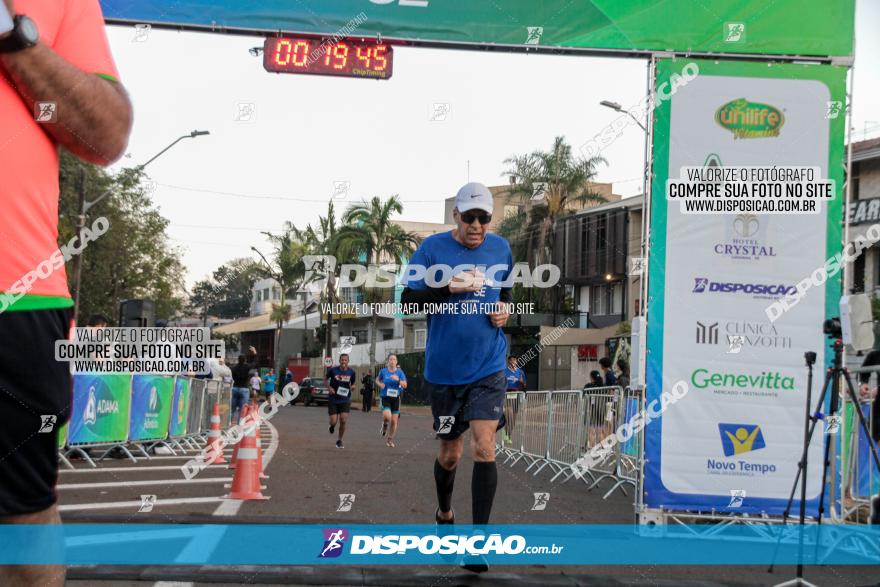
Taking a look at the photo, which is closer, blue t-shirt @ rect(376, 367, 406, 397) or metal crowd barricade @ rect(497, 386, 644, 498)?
metal crowd barricade @ rect(497, 386, 644, 498)

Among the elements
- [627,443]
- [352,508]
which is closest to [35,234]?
[352,508]

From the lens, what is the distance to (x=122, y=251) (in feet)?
139

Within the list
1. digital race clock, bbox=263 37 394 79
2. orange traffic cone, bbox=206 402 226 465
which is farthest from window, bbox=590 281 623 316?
digital race clock, bbox=263 37 394 79

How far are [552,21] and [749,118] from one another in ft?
6.08

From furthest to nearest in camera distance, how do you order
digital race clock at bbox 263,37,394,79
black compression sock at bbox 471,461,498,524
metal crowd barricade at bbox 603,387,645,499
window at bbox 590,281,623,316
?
window at bbox 590,281,623,316 → metal crowd barricade at bbox 603,387,645,499 → digital race clock at bbox 263,37,394,79 → black compression sock at bbox 471,461,498,524

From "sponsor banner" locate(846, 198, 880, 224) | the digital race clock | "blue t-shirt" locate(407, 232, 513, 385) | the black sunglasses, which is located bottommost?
"blue t-shirt" locate(407, 232, 513, 385)

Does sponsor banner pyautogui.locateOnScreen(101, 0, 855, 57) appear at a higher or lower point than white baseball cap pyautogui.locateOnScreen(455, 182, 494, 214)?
higher

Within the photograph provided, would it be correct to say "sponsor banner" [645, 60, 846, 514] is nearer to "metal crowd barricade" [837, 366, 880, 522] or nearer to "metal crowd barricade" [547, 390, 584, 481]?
"metal crowd barricade" [837, 366, 880, 522]

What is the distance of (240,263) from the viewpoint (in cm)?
9169

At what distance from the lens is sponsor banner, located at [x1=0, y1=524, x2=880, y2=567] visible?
5297mm

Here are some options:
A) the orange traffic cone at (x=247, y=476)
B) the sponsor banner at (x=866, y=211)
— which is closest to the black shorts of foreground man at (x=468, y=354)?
the orange traffic cone at (x=247, y=476)

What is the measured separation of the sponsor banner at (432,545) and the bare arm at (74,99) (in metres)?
3.50

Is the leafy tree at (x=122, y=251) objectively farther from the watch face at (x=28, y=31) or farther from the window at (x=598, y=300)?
the watch face at (x=28, y=31)

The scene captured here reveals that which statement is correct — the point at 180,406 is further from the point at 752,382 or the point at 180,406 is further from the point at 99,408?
the point at 752,382
